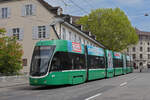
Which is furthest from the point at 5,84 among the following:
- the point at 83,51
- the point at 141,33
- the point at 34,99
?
the point at 141,33

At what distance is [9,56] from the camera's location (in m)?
21.0

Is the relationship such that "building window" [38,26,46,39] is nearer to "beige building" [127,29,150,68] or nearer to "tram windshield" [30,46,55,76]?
"tram windshield" [30,46,55,76]

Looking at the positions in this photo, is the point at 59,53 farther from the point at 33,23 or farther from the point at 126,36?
the point at 126,36

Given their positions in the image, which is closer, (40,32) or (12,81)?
(12,81)

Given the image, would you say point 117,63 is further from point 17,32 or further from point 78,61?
point 17,32

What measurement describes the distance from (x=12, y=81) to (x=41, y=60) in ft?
19.1

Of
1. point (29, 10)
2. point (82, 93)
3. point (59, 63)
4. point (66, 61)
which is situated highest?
point (29, 10)

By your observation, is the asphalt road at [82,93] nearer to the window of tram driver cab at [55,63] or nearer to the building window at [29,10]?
the window of tram driver cab at [55,63]

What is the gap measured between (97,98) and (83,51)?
9.13 meters

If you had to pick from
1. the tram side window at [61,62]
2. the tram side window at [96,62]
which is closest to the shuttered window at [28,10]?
the tram side window at [96,62]

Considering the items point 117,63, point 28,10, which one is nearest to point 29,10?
point 28,10

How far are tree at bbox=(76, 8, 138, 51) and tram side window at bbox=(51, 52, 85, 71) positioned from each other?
31.2m

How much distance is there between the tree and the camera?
49188 millimetres

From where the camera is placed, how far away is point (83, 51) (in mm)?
Answer: 19125
